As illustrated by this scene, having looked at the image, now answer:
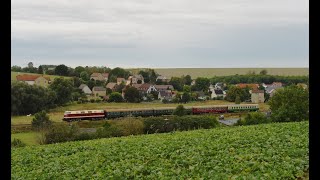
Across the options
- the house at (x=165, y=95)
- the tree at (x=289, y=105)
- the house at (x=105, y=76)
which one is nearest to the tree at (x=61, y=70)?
the house at (x=105, y=76)

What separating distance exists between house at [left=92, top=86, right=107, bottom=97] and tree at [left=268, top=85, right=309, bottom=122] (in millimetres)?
21842

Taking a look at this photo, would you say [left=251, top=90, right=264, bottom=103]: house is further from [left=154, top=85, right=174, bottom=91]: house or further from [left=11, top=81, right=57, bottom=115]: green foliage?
[left=11, top=81, right=57, bottom=115]: green foliage

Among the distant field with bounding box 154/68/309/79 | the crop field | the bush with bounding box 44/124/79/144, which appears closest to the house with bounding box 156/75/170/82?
the distant field with bounding box 154/68/309/79

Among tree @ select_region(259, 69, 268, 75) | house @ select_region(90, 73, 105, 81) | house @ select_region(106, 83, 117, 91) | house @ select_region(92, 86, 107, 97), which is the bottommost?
house @ select_region(92, 86, 107, 97)

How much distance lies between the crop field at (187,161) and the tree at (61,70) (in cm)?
3926

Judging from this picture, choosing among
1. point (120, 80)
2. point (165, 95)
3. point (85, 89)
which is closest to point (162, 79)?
point (120, 80)

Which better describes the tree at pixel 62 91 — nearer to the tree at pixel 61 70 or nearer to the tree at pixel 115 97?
the tree at pixel 115 97

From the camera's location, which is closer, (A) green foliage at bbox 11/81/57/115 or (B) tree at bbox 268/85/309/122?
(B) tree at bbox 268/85/309/122

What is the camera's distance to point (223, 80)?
55.8 m

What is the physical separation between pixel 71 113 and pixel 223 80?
29149mm

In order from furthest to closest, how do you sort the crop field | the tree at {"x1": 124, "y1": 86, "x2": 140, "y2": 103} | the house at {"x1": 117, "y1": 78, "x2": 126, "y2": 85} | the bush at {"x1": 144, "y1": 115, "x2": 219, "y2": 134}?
the house at {"x1": 117, "y1": 78, "x2": 126, "y2": 85} → the tree at {"x1": 124, "y1": 86, "x2": 140, "y2": 103} → the bush at {"x1": 144, "y1": 115, "x2": 219, "y2": 134} → the crop field

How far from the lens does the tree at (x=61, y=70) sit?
49312mm

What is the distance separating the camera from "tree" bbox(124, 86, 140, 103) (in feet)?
138
